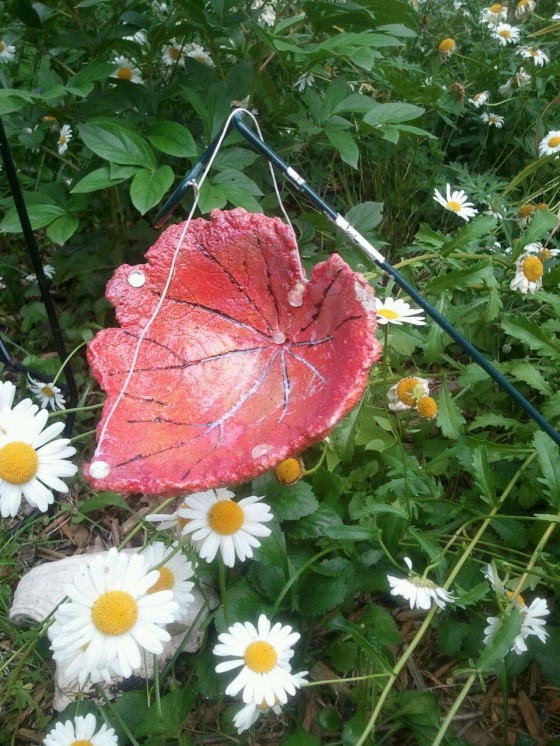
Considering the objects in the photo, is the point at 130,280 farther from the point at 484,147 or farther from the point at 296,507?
the point at 484,147

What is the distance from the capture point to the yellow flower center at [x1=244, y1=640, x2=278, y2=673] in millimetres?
836

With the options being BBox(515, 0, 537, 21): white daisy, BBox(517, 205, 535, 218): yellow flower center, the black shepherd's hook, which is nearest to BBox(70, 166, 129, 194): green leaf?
the black shepherd's hook

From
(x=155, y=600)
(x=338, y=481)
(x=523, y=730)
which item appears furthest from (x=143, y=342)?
(x=523, y=730)

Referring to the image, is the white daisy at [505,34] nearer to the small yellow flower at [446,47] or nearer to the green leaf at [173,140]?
the small yellow flower at [446,47]

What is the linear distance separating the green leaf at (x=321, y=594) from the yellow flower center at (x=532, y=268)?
730mm

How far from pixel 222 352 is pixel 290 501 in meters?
0.31

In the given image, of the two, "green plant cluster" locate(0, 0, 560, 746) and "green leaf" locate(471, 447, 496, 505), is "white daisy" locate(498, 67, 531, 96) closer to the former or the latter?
"green plant cluster" locate(0, 0, 560, 746)

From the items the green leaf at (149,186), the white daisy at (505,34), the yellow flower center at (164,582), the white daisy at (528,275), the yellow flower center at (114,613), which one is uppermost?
the white daisy at (505,34)

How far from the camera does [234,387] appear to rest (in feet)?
3.01

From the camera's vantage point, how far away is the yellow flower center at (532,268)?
131cm

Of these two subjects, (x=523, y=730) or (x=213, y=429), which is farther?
(x=523, y=730)

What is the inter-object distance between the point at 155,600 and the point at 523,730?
80 centimetres

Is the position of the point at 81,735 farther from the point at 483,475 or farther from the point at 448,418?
the point at 448,418

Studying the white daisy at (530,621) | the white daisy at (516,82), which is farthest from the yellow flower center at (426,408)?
the white daisy at (516,82)
